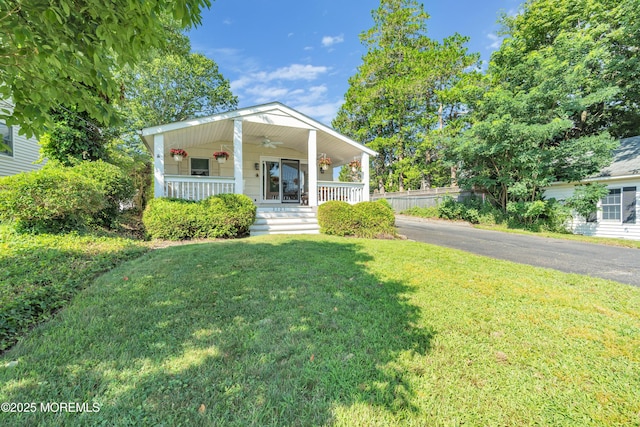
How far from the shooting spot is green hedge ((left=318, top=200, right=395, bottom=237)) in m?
8.26

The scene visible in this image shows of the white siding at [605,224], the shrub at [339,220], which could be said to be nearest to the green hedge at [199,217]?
the shrub at [339,220]

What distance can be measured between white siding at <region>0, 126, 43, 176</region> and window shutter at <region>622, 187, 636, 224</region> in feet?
77.6

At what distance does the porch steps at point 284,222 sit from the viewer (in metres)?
8.40

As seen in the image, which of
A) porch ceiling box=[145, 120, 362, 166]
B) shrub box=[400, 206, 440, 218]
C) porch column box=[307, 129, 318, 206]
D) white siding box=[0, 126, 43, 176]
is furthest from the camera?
shrub box=[400, 206, 440, 218]

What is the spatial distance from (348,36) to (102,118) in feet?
79.4

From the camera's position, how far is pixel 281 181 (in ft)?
40.2

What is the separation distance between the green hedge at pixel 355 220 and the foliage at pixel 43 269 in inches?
197

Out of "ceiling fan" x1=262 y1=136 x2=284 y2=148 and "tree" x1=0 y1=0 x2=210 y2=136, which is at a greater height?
"ceiling fan" x1=262 y1=136 x2=284 y2=148

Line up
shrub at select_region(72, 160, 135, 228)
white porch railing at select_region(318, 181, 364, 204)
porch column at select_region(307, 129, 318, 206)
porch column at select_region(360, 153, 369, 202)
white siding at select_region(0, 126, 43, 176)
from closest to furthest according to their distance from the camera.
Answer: shrub at select_region(72, 160, 135, 228) → porch column at select_region(307, 129, 318, 206) → white siding at select_region(0, 126, 43, 176) → white porch railing at select_region(318, 181, 364, 204) → porch column at select_region(360, 153, 369, 202)

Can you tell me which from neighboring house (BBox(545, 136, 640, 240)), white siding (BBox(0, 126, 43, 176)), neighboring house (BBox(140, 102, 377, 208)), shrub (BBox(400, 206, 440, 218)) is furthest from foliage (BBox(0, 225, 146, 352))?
neighboring house (BBox(545, 136, 640, 240))

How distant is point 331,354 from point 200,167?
11.1 metres

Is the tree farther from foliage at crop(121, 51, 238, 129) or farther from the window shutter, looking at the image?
foliage at crop(121, 51, 238, 129)

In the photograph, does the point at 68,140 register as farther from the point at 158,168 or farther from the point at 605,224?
the point at 605,224

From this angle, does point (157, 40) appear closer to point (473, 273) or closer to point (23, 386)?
point (23, 386)
